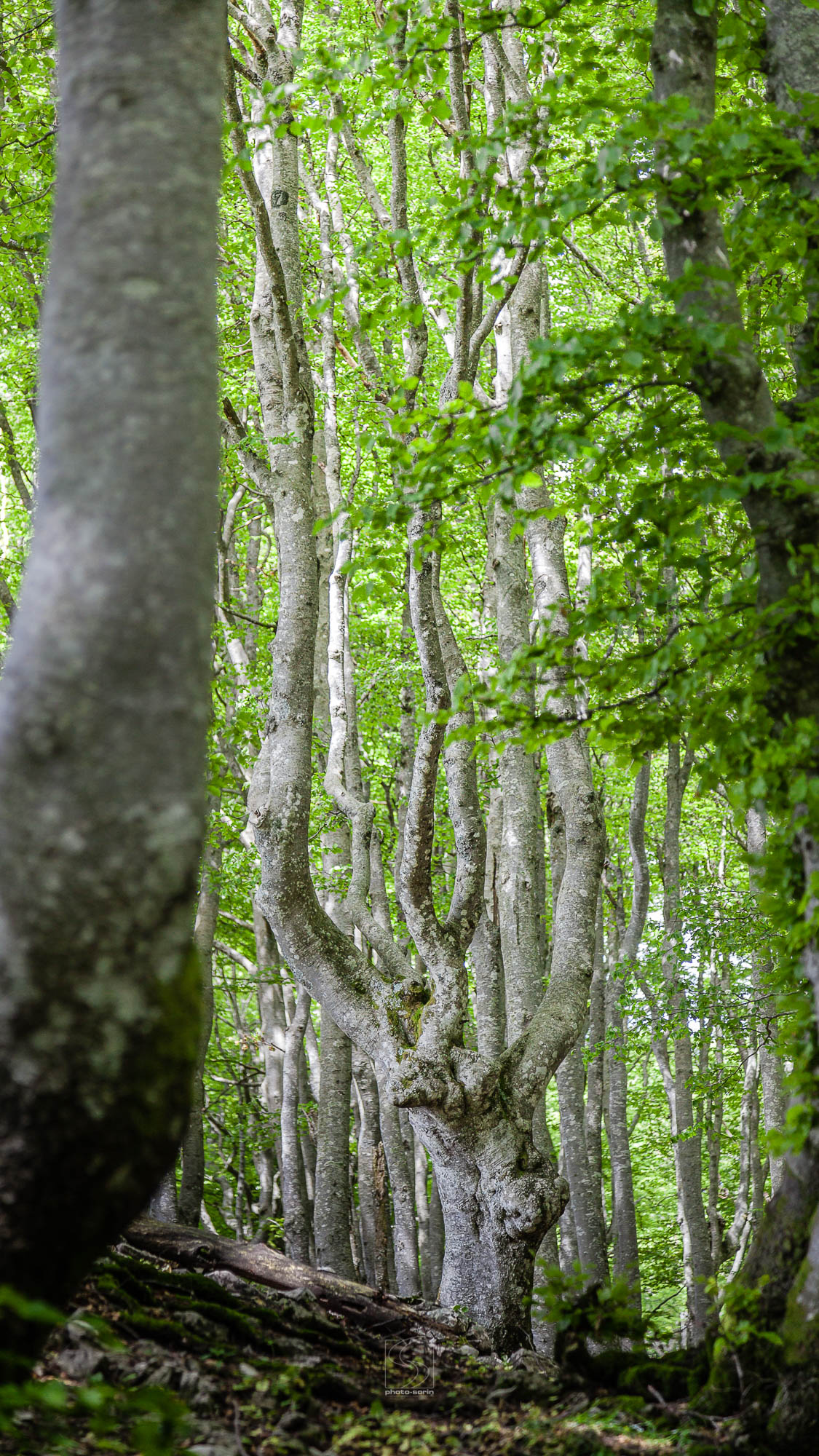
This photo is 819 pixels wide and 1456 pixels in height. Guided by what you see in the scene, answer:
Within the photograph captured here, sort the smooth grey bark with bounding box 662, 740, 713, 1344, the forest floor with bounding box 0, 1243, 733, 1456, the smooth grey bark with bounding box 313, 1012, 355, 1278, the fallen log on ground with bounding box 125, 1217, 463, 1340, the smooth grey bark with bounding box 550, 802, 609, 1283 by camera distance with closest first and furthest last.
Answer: the forest floor with bounding box 0, 1243, 733, 1456, the fallen log on ground with bounding box 125, 1217, 463, 1340, the smooth grey bark with bounding box 313, 1012, 355, 1278, the smooth grey bark with bounding box 550, 802, 609, 1283, the smooth grey bark with bounding box 662, 740, 713, 1344

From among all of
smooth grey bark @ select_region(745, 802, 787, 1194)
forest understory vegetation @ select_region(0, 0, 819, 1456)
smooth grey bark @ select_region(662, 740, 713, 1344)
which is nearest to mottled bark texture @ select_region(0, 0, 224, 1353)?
forest understory vegetation @ select_region(0, 0, 819, 1456)

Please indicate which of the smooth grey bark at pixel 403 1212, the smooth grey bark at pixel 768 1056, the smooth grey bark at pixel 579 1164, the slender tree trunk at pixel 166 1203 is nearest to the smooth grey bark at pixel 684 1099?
the smooth grey bark at pixel 768 1056

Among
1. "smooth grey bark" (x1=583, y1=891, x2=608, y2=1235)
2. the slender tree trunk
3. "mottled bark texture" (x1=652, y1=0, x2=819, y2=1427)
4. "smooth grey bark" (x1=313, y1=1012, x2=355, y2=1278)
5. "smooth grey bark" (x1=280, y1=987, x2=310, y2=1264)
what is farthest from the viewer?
"smooth grey bark" (x1=583, y1=891, x2=608, y2=1235)

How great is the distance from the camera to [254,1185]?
28500 millimetres

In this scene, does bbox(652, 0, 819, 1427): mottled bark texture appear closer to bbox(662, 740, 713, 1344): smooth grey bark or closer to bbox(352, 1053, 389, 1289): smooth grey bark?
bbox(662, 740, 713, 1344): smooth grey bark

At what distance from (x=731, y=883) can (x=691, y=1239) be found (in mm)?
11875

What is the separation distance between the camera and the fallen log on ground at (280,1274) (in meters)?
6.63

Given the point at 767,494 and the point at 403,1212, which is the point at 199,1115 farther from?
the point at 767,494

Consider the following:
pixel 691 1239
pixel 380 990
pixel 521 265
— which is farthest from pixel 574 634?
pixel 691 1239

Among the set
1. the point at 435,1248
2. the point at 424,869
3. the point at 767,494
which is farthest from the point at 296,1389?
the point at 435,1248

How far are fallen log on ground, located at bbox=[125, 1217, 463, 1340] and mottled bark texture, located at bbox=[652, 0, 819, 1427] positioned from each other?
9.53 feet

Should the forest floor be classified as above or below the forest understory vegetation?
below

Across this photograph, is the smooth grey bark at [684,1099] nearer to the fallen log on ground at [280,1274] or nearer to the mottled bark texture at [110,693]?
the fallen log on ground at [280,1274]

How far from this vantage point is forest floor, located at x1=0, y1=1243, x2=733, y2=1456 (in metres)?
3.86
